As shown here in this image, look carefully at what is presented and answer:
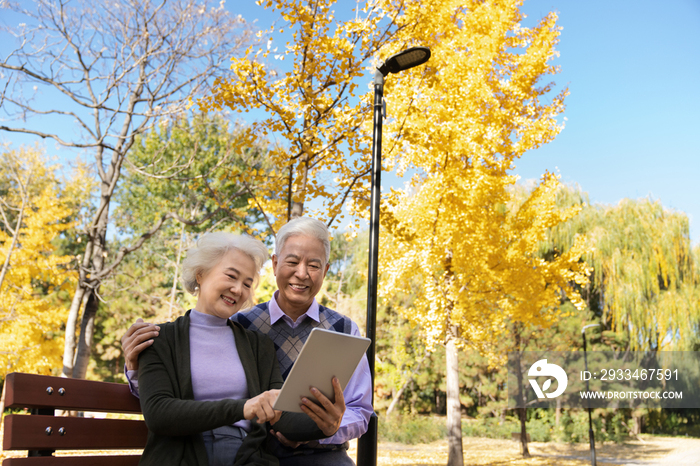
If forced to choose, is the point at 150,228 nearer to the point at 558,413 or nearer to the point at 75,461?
the point at 558,413

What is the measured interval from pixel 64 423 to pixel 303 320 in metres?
1.09

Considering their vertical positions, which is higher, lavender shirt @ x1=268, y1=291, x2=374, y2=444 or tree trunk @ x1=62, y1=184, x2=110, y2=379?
tree trunk @ x1=62, y1=184, x2=110, y2=379

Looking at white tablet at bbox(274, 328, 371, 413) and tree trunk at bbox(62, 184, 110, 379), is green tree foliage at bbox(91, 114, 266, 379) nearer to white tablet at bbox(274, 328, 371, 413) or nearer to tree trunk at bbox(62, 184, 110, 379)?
tree trunk at bbox(62, 184, 110, 379)

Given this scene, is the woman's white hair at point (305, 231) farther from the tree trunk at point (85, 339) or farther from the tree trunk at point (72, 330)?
the tree trunk at point (72, 330)

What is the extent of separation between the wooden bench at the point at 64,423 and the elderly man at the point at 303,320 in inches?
25.1

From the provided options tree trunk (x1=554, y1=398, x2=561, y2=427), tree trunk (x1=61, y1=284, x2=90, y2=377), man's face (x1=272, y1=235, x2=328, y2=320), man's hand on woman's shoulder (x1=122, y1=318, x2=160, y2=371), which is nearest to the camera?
man's hand on woman's shoulder (x1=122, y1=318, x2=160, y2=371)

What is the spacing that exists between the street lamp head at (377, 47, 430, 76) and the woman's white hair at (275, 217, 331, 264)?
3374 mm

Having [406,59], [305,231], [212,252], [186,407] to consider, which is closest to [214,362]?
[186,407]

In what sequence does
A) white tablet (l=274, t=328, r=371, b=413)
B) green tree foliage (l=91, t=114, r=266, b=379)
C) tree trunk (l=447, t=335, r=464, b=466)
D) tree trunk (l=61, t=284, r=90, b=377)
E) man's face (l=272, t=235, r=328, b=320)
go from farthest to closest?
green tree foliage (l=91, t=114, r=266, b=379) → tree trunk (l=447, t=335, r=464, b=466) → tree trunk (l=61, t=284, r=90, b=377) → man's face (l=272, t=235, r=328, b=320) → white tablet (l=274, t=328, r=371, b=413)

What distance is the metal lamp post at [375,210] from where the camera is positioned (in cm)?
438

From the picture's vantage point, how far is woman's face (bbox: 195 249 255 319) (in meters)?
2.08

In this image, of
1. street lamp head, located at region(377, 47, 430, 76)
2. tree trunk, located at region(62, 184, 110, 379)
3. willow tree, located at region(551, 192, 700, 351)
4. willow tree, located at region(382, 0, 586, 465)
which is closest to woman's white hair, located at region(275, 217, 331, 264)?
street lamp head, located at region(377, 47, 430, 76)

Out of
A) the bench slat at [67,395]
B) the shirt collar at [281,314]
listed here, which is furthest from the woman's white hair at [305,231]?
the bench slat at [67,395]

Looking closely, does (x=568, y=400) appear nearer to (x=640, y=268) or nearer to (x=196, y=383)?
(x=640, y=268)
